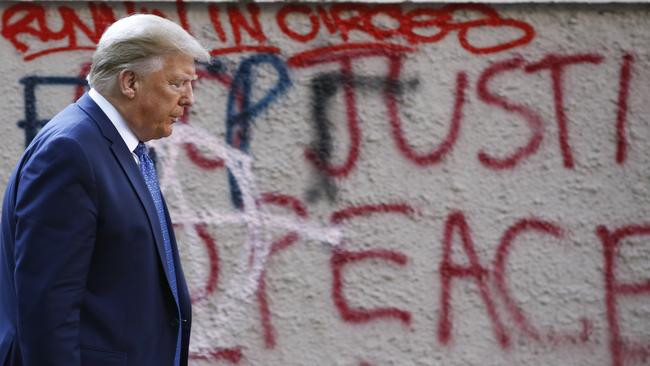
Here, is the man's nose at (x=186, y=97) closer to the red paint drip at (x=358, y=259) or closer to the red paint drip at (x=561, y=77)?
the red paint drip at (x=358, y=259)

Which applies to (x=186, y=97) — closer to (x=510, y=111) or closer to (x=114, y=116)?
(x=114, y=116)

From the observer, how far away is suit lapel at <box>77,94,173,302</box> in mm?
2463

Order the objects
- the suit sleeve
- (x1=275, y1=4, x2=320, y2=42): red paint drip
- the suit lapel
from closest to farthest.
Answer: the suit sleeve < the suit lapel < (x1=275, y1=4, x2=320, y2=42): red paint drip

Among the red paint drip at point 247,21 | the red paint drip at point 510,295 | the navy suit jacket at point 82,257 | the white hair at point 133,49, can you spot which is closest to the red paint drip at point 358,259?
the red paint drip at point 510,295

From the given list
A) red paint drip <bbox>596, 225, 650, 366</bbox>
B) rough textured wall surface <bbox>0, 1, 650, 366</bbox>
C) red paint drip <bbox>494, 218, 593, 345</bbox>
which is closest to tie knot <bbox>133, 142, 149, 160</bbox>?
rough textured wall surface <bbox>0, 1, 650, 366</bbox>

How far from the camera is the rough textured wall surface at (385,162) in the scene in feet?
12.6

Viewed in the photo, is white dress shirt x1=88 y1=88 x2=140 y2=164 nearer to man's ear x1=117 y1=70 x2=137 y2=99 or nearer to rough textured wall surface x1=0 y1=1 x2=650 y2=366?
man's ear x1=117 y1=70 x2=137 y2=99

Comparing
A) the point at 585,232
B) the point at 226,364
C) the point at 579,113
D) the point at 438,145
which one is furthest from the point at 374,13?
the point at 226,364

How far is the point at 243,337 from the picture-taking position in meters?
3.91

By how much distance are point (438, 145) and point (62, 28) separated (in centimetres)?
150

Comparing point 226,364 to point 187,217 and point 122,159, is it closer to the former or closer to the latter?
point 187,217

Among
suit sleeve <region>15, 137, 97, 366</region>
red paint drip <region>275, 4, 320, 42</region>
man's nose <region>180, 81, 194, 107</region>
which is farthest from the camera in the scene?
red paint drip <region>275, 4, 320, 42</region>

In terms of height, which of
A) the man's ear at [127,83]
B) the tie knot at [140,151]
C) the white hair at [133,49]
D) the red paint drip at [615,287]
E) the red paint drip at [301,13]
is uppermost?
the red paint drip at [301,13]

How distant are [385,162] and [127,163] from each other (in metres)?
1.56
